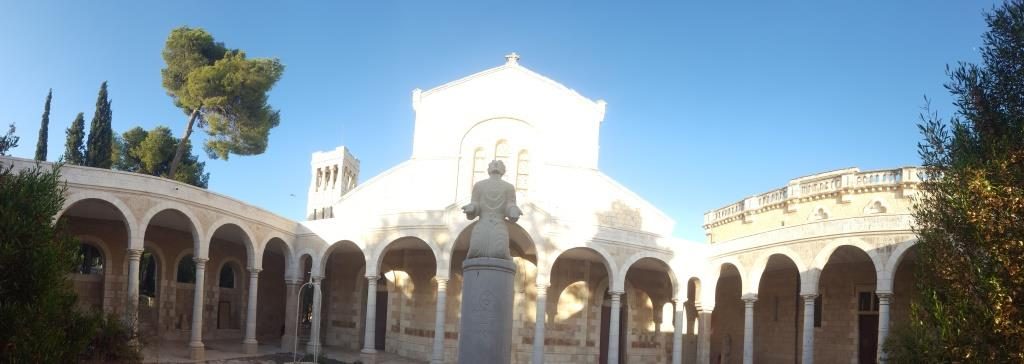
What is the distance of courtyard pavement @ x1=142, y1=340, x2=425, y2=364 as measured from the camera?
22.5 meters

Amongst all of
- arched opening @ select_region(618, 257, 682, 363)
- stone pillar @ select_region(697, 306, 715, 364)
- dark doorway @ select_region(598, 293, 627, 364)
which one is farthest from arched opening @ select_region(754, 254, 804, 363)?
dark doorway @ select_region(598, 293, 627, 364)

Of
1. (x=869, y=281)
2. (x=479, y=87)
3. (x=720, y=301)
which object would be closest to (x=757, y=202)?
(x=720, y=301)

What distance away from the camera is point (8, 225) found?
10695 mm

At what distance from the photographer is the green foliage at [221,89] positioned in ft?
113

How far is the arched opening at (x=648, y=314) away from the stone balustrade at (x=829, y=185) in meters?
5.19

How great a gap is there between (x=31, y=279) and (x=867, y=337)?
2302 cm

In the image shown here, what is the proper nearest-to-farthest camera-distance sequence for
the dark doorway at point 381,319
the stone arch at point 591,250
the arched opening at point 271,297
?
the stone arch at point 591,250
the dark doorway at point 381,319
the arched opening at point 271,297

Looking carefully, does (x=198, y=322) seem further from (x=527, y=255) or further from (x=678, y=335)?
(x=678, y=335)

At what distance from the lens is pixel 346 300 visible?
29.4m

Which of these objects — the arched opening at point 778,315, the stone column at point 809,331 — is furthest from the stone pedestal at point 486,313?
the arched opening at point 778,315

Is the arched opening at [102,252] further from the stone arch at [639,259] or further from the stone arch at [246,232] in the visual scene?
the stone arch at [639,259]

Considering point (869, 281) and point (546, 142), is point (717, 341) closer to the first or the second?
point (869, 281)

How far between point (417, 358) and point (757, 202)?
572 inches

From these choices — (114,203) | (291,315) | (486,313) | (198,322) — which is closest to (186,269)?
(291,315)
